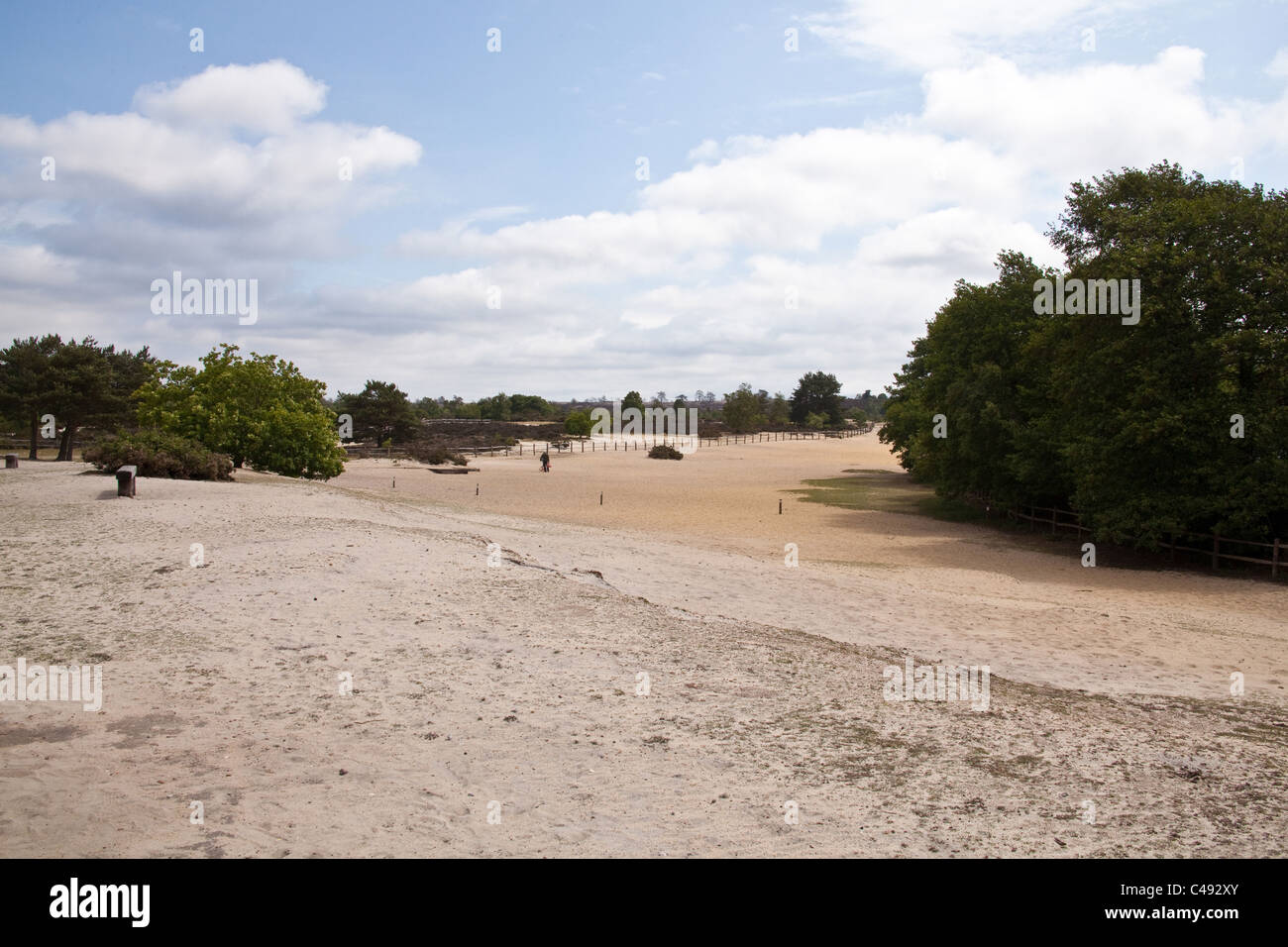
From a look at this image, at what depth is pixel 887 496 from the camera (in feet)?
154

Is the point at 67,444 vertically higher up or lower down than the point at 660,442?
lower down

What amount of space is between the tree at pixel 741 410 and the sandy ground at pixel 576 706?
4470 inches

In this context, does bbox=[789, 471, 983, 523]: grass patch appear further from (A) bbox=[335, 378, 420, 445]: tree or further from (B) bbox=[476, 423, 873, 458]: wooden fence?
(A) bbox=[335, 378, 420, 445]: tree

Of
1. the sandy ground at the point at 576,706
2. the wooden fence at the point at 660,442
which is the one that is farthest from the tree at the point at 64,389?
the sandy ground at the point at 576,706

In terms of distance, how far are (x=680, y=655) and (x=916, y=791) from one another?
4198 millimetres

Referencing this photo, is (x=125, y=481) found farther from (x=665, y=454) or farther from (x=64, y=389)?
(x=665, y=454)

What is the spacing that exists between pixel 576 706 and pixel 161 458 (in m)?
21.4

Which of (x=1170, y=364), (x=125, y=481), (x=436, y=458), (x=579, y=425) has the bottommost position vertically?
(x=125, y=481)

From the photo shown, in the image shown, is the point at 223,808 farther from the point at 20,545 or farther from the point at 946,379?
the point at 946,379

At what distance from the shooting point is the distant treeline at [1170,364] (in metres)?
21.3

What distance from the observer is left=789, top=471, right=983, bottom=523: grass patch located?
39.1 m

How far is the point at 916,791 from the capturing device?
6.94 m

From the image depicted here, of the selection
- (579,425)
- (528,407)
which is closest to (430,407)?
(528,407)
